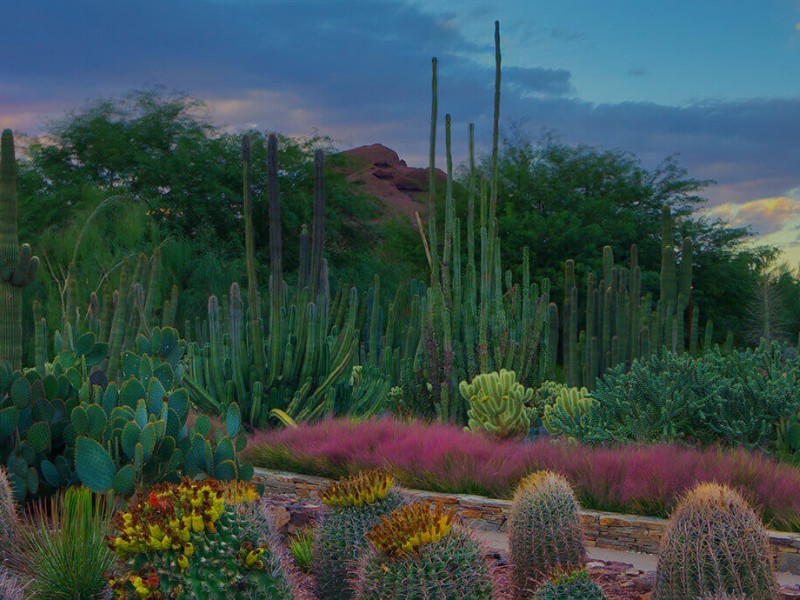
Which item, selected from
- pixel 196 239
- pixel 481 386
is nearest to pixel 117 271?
pixel 196 239

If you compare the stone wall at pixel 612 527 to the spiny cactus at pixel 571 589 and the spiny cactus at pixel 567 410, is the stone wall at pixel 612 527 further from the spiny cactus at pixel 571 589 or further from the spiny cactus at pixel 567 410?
the spiny cactus at pixel 567 410

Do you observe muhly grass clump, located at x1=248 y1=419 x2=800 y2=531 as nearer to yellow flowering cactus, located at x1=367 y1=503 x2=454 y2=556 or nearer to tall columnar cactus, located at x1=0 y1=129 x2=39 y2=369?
tall columnar cactus, located at x1=0 y1=129 x2=39 y2=369

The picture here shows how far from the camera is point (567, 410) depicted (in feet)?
30.4

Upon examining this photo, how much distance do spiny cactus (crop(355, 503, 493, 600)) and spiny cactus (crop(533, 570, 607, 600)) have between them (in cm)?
32

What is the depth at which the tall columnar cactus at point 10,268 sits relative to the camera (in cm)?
632

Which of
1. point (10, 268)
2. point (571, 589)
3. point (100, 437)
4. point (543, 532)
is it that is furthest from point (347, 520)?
point (10, 268)

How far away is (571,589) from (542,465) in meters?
3.18

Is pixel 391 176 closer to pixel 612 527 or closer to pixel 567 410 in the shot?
pixel 567 410

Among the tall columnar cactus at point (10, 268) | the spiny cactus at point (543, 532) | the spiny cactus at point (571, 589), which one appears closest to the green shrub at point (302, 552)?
the spiny cactus at point (543, 532)

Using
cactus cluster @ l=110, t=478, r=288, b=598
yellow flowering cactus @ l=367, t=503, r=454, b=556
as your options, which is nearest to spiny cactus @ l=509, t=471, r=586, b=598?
yellow flowering cactus @ l=367, t=503, r=454, b=556

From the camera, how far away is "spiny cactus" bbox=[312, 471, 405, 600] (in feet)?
13.5

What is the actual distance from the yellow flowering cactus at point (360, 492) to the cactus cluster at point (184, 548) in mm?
653

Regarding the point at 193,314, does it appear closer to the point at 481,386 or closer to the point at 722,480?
the point at 481,386

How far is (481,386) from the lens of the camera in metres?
9.41
